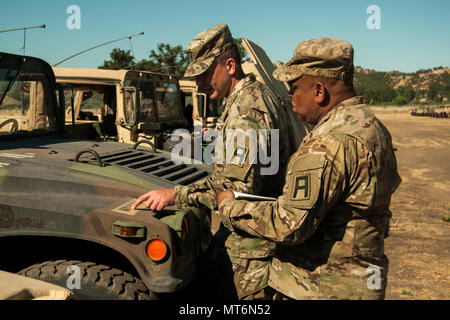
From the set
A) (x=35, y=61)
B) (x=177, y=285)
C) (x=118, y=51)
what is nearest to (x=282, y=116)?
(x=177, y=285)

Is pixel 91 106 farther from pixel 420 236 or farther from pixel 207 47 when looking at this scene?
pixel 207 47

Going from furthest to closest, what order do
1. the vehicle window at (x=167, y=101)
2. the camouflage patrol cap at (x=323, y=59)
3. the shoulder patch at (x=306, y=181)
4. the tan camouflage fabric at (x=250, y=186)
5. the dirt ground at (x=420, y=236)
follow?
the vehicle window at (x=167, y=101)
the dirt ground at (x=420, y=236)
the tan camouflage fabric at (x=250, y=186)
the camouflage patrol cap at (x=323, y=59)
the shoulder patch at (x=306, y=181)

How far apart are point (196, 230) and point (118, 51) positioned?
84.0ft

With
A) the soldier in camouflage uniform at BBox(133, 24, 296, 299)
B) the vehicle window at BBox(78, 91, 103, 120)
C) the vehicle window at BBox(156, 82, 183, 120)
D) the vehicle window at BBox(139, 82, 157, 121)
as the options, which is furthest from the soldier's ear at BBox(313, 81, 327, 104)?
the vehicle window at BBox(78, 91, 103, 120)

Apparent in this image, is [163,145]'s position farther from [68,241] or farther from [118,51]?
[118,51]

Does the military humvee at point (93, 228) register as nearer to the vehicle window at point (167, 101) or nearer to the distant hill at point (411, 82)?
the vehicle window at point (167, 101)

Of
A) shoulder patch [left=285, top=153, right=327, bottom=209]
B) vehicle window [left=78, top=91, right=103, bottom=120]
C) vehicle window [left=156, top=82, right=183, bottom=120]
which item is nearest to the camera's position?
shoulder patch [left=285, top=153, right=327, bottom=209]

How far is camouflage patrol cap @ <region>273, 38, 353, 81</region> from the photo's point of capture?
1.63 meters

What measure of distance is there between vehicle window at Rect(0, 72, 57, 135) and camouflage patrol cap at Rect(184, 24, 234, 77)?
1934mm

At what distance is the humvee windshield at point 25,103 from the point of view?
338 centimetres

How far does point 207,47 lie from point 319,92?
880 mm

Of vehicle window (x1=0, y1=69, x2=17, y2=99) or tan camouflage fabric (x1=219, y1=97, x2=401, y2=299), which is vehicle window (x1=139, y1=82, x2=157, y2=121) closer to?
vehicle window (x1=0, y1=69, x2=17, y2=99)

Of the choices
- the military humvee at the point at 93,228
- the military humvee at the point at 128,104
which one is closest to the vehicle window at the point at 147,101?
the military humvee at the point at 128,104

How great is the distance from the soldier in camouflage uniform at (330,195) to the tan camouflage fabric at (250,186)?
0.27 meters
